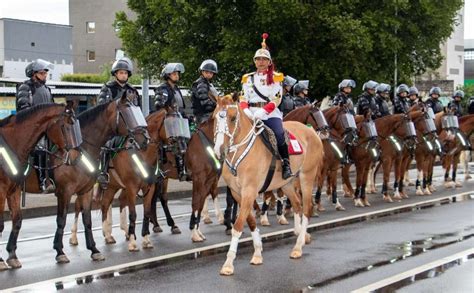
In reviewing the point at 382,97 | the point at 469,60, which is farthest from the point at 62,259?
the point at 469,60

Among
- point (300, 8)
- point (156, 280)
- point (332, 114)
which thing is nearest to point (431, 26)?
point (300, 8)

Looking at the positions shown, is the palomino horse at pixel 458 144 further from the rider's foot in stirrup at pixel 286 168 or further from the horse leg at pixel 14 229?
the horse leg at pixel 14 229

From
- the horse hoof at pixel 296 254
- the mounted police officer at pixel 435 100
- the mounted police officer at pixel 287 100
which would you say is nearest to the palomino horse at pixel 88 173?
the horse hoof at pixel 296 254

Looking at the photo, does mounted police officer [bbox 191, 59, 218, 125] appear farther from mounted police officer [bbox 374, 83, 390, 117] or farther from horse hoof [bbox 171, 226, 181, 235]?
mounted police officer [bbox 374, 83, 390, 117]

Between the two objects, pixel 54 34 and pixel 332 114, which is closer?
pixel 332 114

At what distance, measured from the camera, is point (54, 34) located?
223 feet

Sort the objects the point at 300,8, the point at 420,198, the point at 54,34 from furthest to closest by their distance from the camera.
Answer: the point at 54,34 < the point at 300,8 < the point at 420,198

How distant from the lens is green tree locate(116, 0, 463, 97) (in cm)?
2716

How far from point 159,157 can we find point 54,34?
57638 millimetres

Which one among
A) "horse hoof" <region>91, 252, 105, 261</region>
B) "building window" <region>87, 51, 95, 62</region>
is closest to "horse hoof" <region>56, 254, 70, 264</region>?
"horse hoof" <region>91, 252, 105, 261</region>

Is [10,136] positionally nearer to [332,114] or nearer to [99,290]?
[99,290]

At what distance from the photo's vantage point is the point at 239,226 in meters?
10.4

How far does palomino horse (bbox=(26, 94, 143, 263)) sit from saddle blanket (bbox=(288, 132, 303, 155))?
7.90ft

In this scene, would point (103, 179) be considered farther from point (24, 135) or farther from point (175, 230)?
point (175, 230)
